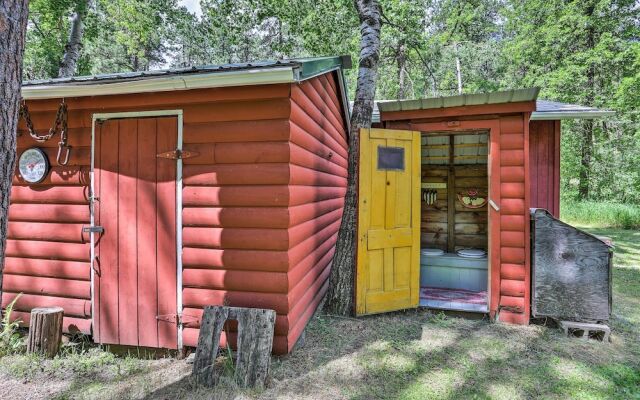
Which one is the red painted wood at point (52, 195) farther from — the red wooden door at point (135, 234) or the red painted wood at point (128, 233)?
the red painted wood at point (128, 233)

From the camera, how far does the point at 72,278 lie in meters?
3.32

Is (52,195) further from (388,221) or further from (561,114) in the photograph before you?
(561,114)

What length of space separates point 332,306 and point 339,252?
0.62 meters

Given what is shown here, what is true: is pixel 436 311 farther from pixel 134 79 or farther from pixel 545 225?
pixel 134 79

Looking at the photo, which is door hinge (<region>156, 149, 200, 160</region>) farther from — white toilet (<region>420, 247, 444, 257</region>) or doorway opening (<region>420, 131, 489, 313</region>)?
white toilet (<region>420, 247, 444, 257</region>)

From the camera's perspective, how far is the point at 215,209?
297 centimetres

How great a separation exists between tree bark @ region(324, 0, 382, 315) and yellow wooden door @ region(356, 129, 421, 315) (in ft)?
0.48

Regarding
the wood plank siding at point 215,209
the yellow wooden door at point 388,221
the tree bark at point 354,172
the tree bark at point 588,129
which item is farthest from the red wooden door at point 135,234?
the tree bark at point 588,129

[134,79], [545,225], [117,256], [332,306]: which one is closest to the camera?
[134,79]

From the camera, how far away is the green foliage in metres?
3.12

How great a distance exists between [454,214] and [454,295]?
1.42 m

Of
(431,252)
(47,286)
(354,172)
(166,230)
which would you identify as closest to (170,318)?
(166,230)

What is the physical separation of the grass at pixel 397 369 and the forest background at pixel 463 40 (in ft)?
22.3

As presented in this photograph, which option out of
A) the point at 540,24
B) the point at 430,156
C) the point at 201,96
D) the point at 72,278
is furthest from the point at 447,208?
the point at 540,24
